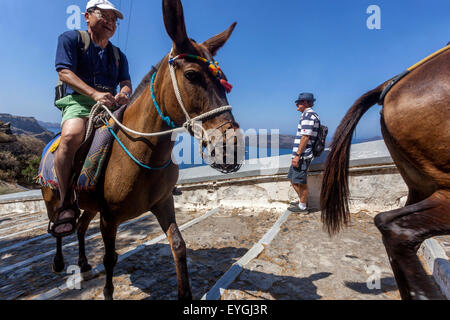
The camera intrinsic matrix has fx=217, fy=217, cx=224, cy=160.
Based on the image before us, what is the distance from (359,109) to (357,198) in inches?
124

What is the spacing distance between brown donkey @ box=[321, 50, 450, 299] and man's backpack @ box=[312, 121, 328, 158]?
3.02 meters

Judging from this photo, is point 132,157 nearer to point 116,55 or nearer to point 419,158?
point 116,55

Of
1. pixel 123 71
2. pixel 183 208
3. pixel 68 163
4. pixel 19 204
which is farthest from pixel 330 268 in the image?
pixel 19 204

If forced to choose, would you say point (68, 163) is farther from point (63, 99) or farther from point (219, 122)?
point (219, 122)

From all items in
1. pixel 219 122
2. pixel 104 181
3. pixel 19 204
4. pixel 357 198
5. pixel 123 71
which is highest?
pixel 123 71

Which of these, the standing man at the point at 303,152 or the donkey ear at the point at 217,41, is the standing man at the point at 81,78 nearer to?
the donkey ear at the point at 217,41

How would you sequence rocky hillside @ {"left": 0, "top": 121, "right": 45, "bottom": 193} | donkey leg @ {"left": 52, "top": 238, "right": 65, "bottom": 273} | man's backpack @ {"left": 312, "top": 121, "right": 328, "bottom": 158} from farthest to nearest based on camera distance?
rocky hillside @ {"left": 0, "top": 121, "right": 45, "bottom": 193}
man's backpack @ {"left": 312, "top": 121, "right": 328, "bottom": 158}
donkey leg @ {"left": 52, "top": 238, "right": 65, "bottom": 273}

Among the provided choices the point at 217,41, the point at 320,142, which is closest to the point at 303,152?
the point at 320,142

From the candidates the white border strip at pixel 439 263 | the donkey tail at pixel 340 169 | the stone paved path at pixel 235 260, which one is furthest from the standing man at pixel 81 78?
the white border strip at pixel 439 263

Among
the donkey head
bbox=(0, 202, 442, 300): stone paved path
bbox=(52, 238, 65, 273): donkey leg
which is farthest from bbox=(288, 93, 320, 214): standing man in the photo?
bbox=(52, 238, 65, 273): donkey leg

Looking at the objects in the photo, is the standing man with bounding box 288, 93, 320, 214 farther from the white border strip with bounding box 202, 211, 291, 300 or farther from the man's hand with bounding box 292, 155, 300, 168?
the white border strip with bounding box 202, 211, 291, 300

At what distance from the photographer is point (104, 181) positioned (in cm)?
201

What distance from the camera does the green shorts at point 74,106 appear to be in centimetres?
228

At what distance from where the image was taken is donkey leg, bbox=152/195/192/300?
6.49 ft
